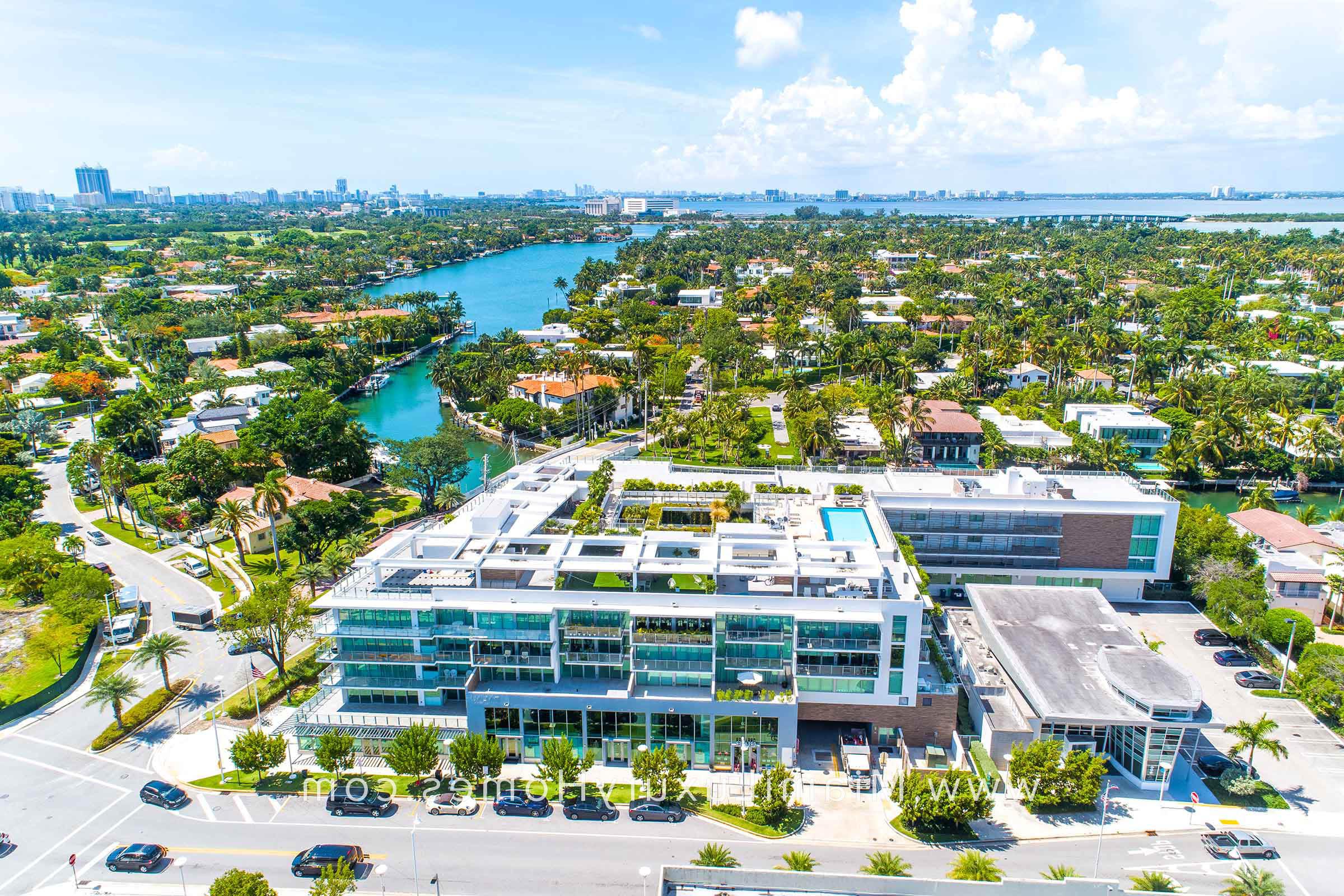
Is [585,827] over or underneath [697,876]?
underneath

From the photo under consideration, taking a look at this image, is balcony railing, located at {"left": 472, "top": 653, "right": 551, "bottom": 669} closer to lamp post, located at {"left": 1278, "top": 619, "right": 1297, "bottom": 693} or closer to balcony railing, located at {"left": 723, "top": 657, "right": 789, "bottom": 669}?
balcony railing, located at {"left": 723, "top": 657, "right": 789, "bottom": 669}

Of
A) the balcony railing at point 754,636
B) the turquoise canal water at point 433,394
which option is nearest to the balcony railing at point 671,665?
the balcony railing at point 754,636

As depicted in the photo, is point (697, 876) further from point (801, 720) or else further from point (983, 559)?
point (983, 559)

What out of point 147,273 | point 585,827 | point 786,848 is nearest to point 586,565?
point 585,827

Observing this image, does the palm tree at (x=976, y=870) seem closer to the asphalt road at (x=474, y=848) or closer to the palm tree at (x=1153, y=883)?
the asphalt road at (x=474, y=848)

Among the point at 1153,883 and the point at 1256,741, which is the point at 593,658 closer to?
the point at 1153,883

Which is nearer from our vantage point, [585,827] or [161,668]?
[585,827]
